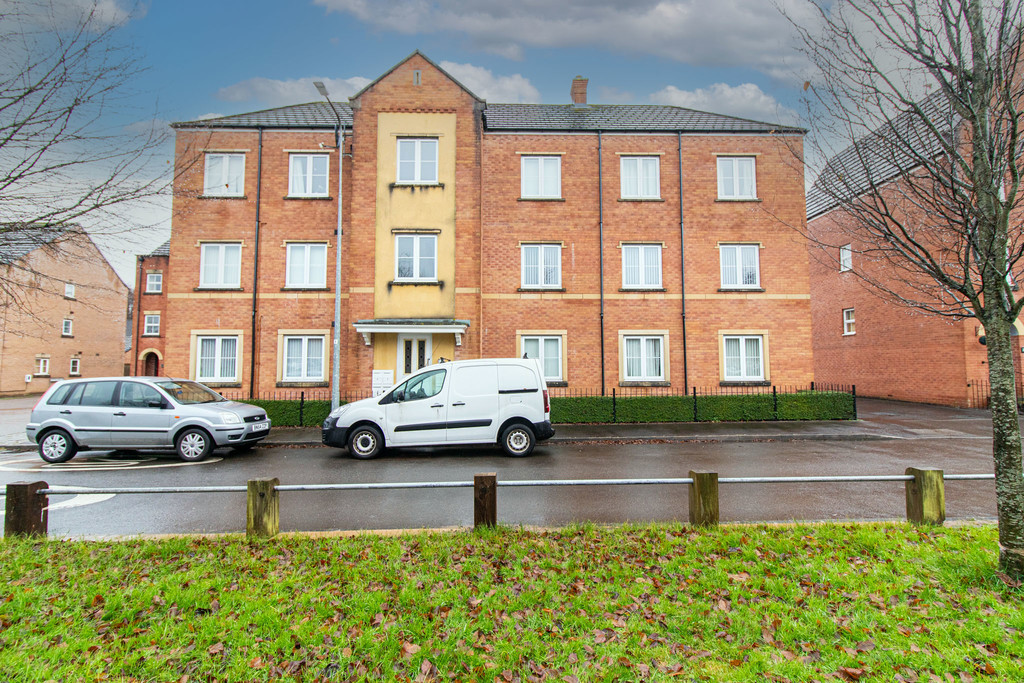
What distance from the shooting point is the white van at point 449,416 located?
1117cm

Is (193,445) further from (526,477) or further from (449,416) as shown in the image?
(526,477)

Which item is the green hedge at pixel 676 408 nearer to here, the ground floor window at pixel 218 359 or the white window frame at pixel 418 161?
the ground floor window at pixel 218 359

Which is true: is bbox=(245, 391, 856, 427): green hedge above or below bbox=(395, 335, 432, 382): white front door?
below

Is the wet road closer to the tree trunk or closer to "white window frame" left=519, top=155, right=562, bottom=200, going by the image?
the tree trunk

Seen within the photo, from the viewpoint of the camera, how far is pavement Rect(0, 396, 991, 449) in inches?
540

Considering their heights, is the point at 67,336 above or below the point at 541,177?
below

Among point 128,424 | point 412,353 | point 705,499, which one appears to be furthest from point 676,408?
point 128,424

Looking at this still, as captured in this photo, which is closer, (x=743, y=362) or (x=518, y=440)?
(x=518, y=440)

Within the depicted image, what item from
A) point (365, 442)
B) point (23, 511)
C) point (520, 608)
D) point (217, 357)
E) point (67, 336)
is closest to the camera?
point (520, 608)

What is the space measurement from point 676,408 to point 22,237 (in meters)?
15.4

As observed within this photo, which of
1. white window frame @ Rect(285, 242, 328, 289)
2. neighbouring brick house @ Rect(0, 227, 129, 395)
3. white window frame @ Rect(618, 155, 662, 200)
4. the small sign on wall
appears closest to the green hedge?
the small sign on wall

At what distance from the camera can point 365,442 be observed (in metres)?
11.1

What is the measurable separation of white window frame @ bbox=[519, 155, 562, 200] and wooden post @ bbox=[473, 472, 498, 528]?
48.8 ft

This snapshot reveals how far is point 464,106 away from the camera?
59.7 ft
